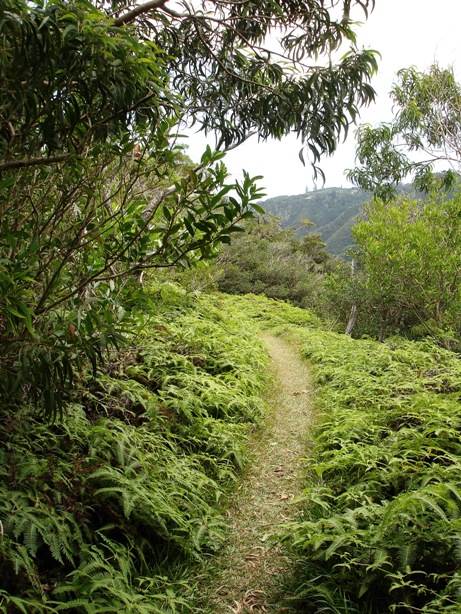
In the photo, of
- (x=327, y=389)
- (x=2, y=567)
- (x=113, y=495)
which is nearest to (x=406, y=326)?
(x=327, y=389)

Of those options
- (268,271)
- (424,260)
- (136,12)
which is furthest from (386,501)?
(268,271)

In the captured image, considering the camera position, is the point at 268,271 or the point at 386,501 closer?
the point at 386,501

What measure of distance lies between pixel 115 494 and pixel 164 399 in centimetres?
199

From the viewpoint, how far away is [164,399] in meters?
5.00

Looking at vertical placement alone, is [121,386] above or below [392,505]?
above

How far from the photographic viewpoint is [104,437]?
11.8 ft

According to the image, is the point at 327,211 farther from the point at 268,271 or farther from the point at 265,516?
the point at 265,516

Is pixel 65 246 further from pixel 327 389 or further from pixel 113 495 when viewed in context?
pixel 327 389

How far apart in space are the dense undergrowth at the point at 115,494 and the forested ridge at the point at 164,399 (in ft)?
0.07

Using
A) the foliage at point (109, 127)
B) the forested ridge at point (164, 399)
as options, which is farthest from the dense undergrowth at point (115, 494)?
the foliage at point (109, 127)

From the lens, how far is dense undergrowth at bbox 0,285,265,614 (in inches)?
92.5

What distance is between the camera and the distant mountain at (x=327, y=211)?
62.3 metres

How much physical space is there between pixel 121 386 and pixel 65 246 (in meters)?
2.17

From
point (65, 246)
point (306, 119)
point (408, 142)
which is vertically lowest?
point (65, 246)
